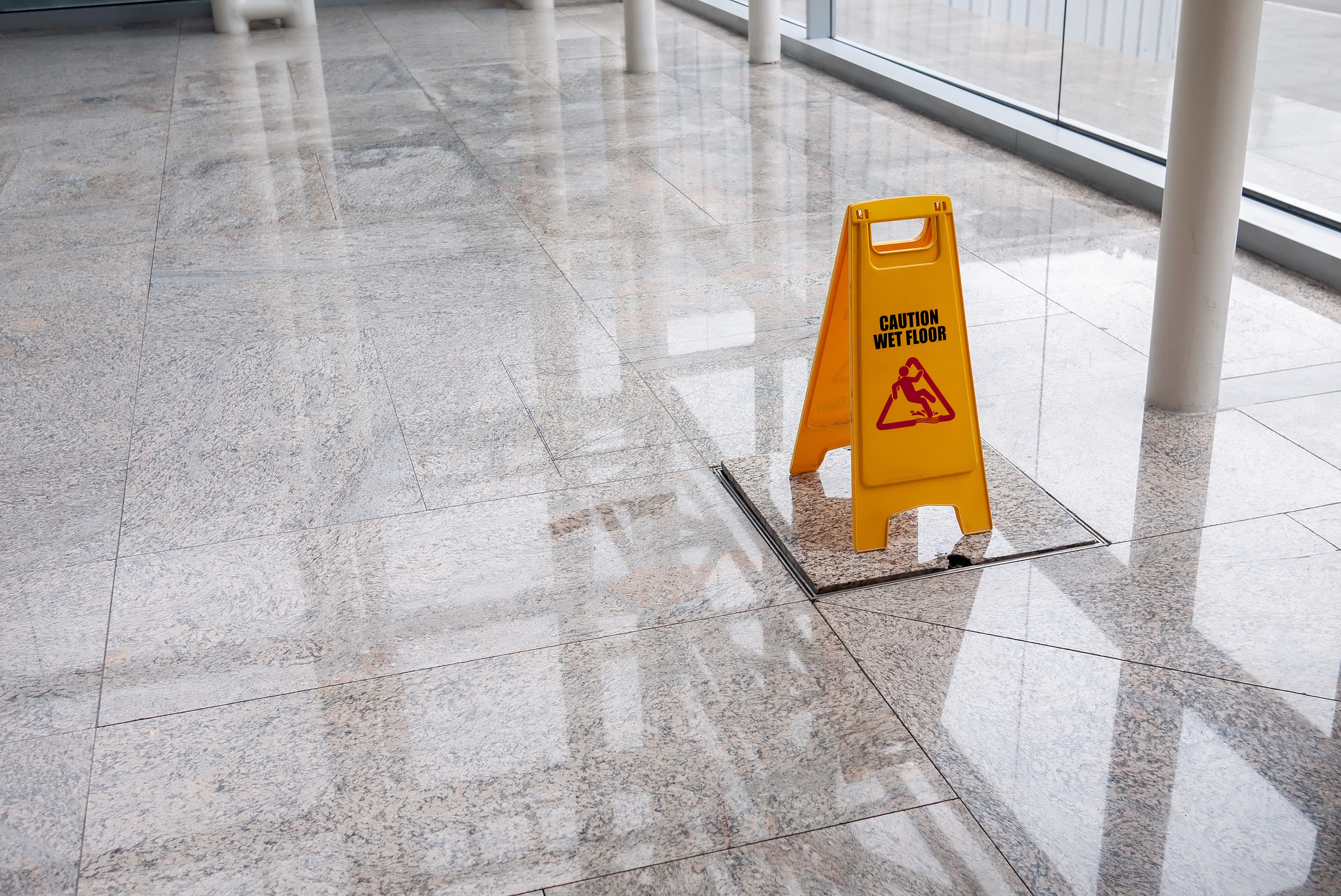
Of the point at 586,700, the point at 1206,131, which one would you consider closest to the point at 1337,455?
the point at 1206,131

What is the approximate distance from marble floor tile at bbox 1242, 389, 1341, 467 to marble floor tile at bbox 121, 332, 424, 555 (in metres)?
2.89

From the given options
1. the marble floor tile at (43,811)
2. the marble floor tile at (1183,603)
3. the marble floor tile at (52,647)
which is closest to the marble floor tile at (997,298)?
the marble floor tile at (1183,603)

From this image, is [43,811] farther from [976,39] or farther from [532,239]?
[976,39]

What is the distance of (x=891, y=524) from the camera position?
381 centimetres

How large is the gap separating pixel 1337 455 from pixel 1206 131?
44.6 inches

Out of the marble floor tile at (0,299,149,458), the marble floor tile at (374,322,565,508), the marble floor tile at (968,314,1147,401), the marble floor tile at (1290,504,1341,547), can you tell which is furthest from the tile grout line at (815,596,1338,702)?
the marble floor tile at (0,299,149,458)

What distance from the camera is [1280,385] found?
182 inches

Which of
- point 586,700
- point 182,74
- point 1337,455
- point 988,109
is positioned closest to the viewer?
point 586,700

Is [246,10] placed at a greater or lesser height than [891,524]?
greater

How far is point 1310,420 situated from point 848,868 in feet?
9.02

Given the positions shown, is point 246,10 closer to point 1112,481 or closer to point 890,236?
point 890,236

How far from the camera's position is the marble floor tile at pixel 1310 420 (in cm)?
416

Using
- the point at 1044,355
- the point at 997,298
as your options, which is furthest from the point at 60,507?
the point at 997,298

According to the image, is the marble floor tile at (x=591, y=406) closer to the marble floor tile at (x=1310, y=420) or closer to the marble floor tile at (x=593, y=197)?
the marble floor tile at (x=593, y=197)
